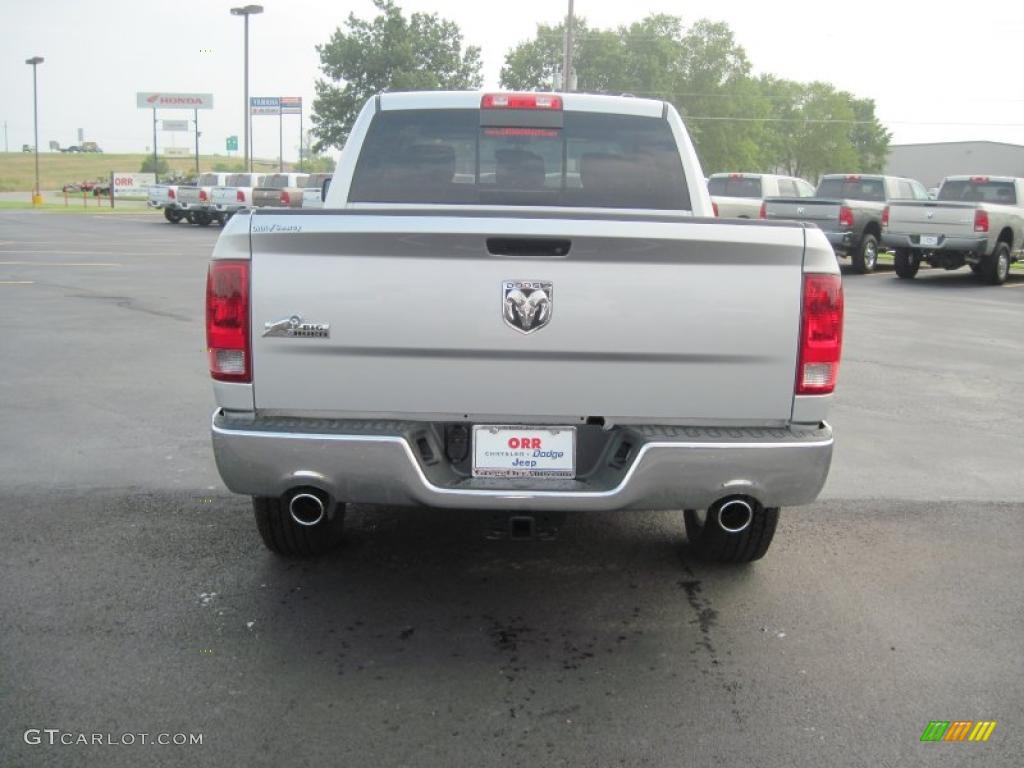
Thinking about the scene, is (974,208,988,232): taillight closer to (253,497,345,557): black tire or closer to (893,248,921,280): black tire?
(893,248,921,280): black tire

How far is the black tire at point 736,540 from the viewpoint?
14.1ft

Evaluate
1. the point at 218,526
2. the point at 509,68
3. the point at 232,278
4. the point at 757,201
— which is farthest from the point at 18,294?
the point at 509,68

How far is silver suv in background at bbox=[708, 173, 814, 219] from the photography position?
23.6 meters

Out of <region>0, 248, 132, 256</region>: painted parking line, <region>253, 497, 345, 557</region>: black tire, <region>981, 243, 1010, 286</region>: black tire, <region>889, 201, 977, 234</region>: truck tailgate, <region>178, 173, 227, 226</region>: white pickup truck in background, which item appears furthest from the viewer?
<region>178, 173, 227, 226</region>: white pickup truck in background

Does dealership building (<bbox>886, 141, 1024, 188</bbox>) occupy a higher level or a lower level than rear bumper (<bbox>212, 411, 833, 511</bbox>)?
higher

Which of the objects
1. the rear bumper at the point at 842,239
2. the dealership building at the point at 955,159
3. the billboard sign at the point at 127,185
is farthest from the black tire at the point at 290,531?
the dealership building at the point at 955,159

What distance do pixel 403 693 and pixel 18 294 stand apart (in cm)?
1268

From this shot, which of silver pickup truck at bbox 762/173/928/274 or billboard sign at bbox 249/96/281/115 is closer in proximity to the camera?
silver pickup truck at bbox 762/173/928/274

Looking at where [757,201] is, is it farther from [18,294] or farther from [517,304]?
[517,304]

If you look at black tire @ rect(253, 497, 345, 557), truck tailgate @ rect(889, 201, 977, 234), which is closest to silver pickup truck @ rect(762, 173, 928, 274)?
truck tailgate @ rect(889, 201, 977, 234)

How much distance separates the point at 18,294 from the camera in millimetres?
13992

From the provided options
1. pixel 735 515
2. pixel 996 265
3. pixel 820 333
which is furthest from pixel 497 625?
pixel 996 265

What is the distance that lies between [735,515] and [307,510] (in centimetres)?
162

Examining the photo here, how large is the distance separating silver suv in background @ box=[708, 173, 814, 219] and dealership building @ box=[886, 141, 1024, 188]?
70199mm
